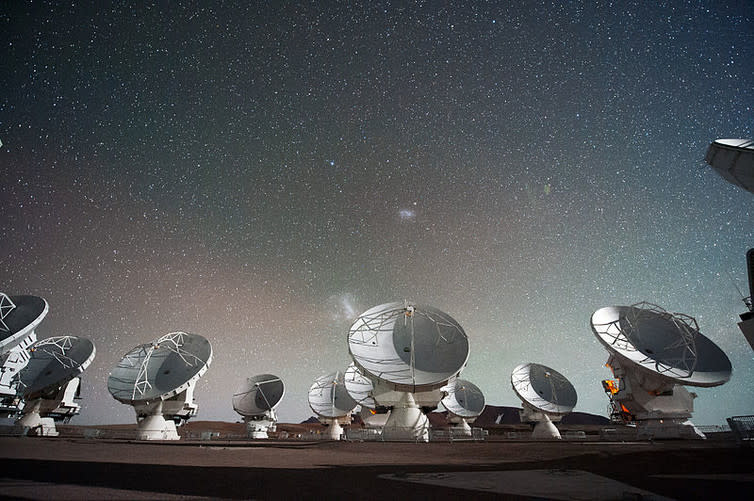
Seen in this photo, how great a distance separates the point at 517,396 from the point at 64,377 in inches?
1637

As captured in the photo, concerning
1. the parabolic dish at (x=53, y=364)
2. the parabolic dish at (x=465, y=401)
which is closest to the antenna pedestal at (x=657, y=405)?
the parabolic dish at (x=465, y=401)

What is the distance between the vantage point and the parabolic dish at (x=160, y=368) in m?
29.7

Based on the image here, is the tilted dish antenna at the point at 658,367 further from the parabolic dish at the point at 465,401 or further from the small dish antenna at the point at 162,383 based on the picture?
the small dish antenna at the point at 162,383

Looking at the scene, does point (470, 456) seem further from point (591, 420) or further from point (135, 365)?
point (591, 420)

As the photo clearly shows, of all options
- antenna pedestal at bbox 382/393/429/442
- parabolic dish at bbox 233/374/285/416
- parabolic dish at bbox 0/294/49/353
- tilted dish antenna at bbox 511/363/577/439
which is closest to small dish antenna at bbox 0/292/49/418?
parabolic dish at bbox 0/294/49/353

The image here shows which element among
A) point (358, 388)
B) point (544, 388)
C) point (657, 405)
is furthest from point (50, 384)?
point (657, 405)

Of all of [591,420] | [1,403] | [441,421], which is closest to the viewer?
[1,403]

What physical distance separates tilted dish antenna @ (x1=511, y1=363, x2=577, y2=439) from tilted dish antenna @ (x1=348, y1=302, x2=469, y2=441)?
17.2 metres

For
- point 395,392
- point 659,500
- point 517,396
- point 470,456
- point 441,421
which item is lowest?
point 659,500

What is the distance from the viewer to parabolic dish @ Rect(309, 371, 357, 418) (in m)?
44.0

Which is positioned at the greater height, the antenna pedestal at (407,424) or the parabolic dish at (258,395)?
the parabolic dish at (258,395)

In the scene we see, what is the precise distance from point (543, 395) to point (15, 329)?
42539mm

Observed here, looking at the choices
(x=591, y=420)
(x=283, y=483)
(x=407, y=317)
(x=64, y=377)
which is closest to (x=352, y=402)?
(x=407, y=317)

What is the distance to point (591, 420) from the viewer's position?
155625 mm
